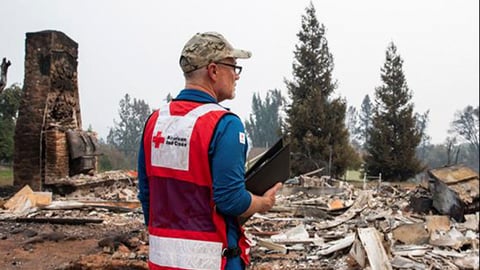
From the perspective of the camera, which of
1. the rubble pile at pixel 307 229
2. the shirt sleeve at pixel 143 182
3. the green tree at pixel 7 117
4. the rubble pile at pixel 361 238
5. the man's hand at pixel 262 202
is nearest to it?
the man's hand at pixel 262 202

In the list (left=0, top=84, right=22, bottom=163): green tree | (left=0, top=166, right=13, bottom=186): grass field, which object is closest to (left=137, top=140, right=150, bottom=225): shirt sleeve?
(left=0, top=166, right=13, bottom=186): grass field

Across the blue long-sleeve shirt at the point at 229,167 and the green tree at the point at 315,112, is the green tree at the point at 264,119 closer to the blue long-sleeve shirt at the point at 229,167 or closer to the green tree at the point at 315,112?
the green tree at the point at 315,112

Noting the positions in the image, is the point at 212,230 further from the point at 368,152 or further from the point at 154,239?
the point at 368,152

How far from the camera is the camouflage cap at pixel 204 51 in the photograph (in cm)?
201

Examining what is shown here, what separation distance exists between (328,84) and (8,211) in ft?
73.2

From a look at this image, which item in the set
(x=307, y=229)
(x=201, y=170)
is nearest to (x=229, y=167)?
(x=201, y=170)

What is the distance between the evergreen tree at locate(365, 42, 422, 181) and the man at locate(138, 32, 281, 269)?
25326mm

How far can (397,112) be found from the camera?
88.2 ft

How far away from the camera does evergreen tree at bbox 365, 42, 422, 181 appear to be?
1027 inches

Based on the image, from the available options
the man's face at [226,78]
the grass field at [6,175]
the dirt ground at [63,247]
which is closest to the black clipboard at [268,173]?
the man's face at [226,78]

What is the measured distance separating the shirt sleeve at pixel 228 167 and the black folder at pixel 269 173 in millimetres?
185

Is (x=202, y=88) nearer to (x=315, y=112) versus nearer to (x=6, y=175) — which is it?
(x=6, y=175)

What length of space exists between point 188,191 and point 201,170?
0.10 meters

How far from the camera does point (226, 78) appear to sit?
2.07 m
